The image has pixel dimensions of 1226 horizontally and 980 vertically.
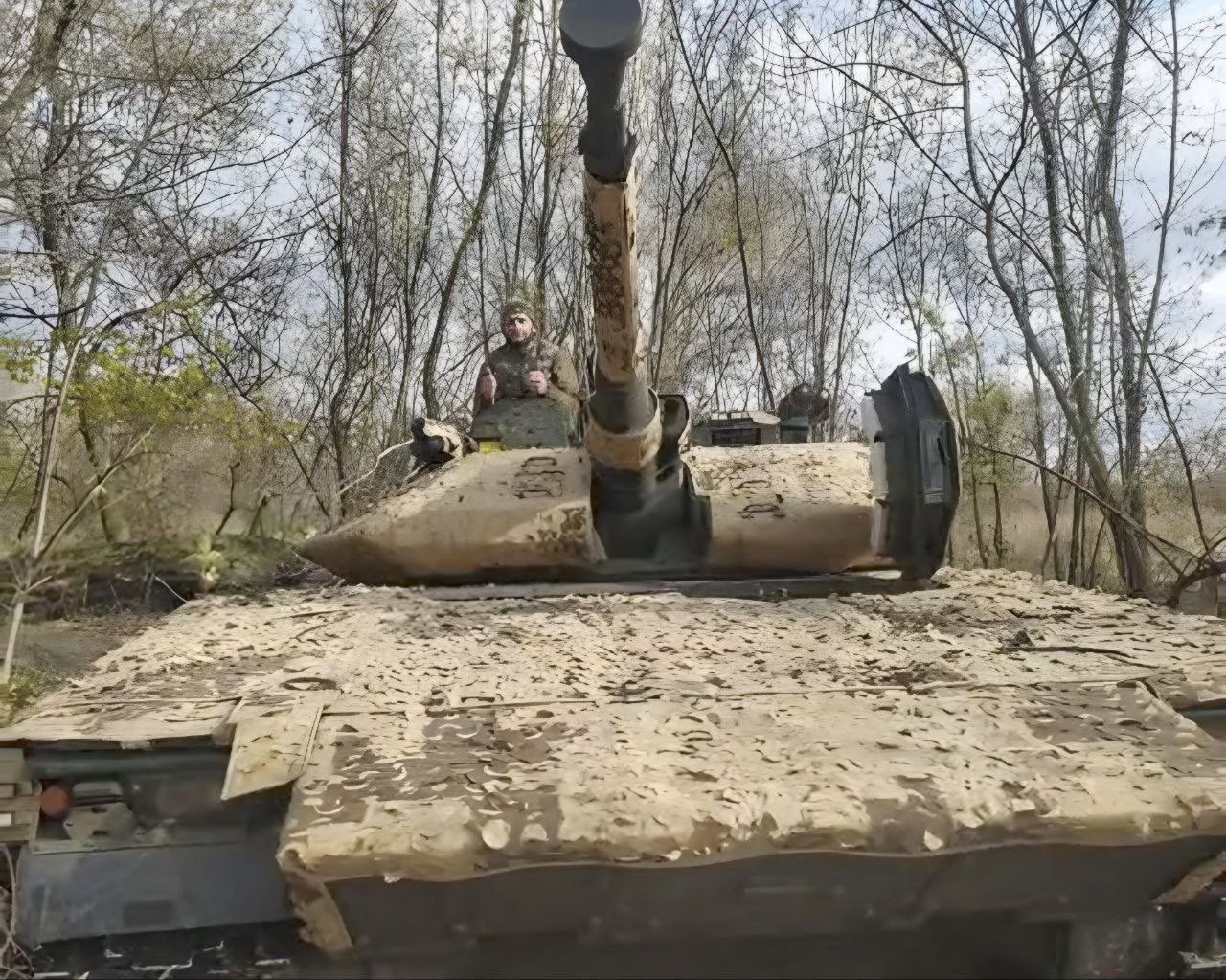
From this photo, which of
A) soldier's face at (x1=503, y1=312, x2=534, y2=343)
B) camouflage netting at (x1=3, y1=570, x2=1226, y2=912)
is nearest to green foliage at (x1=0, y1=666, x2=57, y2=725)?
soldier's face at (x1=503, y1=312, x2=534, y2=343)

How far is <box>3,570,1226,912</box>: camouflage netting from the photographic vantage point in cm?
170

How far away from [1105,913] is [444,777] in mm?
1303

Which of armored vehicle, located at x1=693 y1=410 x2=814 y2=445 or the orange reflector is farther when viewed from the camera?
armored vehicle, located at x1=693 y1=410 x2=814 y2=445

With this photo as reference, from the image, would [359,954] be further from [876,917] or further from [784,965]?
[876,917]

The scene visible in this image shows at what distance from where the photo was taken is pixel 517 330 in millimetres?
5582

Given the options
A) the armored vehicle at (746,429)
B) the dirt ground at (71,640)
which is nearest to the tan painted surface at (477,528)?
the armored vehicle at (746,429)

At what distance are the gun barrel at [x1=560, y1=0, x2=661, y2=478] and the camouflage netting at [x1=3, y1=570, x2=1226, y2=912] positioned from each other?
708mm

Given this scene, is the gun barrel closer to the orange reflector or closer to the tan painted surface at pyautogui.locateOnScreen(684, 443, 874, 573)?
the tan painted surface at pyautogui.locateOnScreen(684, 443, 874, 573)

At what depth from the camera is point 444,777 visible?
6.07 feet

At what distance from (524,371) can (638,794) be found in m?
3.85

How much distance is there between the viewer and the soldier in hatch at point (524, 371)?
5.34 metres

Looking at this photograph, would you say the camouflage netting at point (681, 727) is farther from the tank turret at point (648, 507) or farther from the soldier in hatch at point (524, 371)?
the soldier in hatch at point (524, 371)

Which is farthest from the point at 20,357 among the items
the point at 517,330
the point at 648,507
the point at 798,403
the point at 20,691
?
the point at 648,507

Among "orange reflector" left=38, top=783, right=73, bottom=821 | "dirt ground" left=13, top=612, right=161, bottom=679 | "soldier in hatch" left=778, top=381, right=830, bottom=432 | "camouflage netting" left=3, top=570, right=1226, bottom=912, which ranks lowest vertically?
"dirt ground" left=13, top=612, right=161, bottom=679
